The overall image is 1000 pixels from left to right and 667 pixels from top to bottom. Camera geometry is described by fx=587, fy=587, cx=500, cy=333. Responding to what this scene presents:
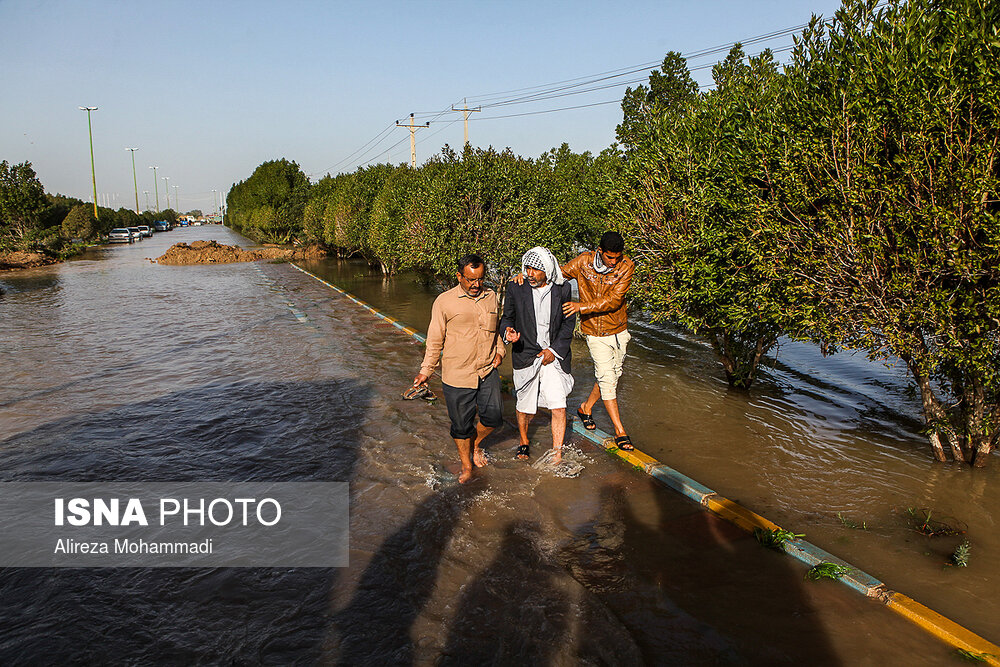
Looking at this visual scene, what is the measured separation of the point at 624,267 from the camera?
6016mm

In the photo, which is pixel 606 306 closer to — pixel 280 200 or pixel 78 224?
pixel 280 200

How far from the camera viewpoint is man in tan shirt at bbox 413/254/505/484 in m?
5.36

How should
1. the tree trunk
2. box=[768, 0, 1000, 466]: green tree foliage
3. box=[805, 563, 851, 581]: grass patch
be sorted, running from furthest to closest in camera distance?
the tree trunk, box=[768, 0, 1000, 466]: green tree foliage, box=[805, 563, 851, 581]: grass patch

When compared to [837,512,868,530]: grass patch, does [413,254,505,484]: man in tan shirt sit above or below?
above

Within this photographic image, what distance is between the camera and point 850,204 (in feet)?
18.8

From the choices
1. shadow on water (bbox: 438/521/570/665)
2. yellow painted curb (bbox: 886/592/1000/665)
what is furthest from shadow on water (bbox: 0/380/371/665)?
yellow painted curb (bbox: 886/592/1000/665)

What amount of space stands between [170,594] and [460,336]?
2933 millimetres

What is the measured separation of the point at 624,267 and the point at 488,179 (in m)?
8.24

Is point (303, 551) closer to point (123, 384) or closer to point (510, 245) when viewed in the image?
point (123, 384)

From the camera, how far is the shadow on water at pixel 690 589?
11.3 ft

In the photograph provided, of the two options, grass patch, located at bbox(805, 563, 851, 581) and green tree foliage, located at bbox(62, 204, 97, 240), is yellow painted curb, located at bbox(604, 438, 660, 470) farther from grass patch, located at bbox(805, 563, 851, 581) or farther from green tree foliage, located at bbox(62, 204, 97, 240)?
green tree foliage, located at bbox(62, 204, 97, 240)

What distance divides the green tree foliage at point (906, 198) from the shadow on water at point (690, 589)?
9.07 feet

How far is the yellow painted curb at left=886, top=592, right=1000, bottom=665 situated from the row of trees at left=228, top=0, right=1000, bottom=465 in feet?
8.52

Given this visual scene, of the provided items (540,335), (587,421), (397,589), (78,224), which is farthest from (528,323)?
(78,224)
